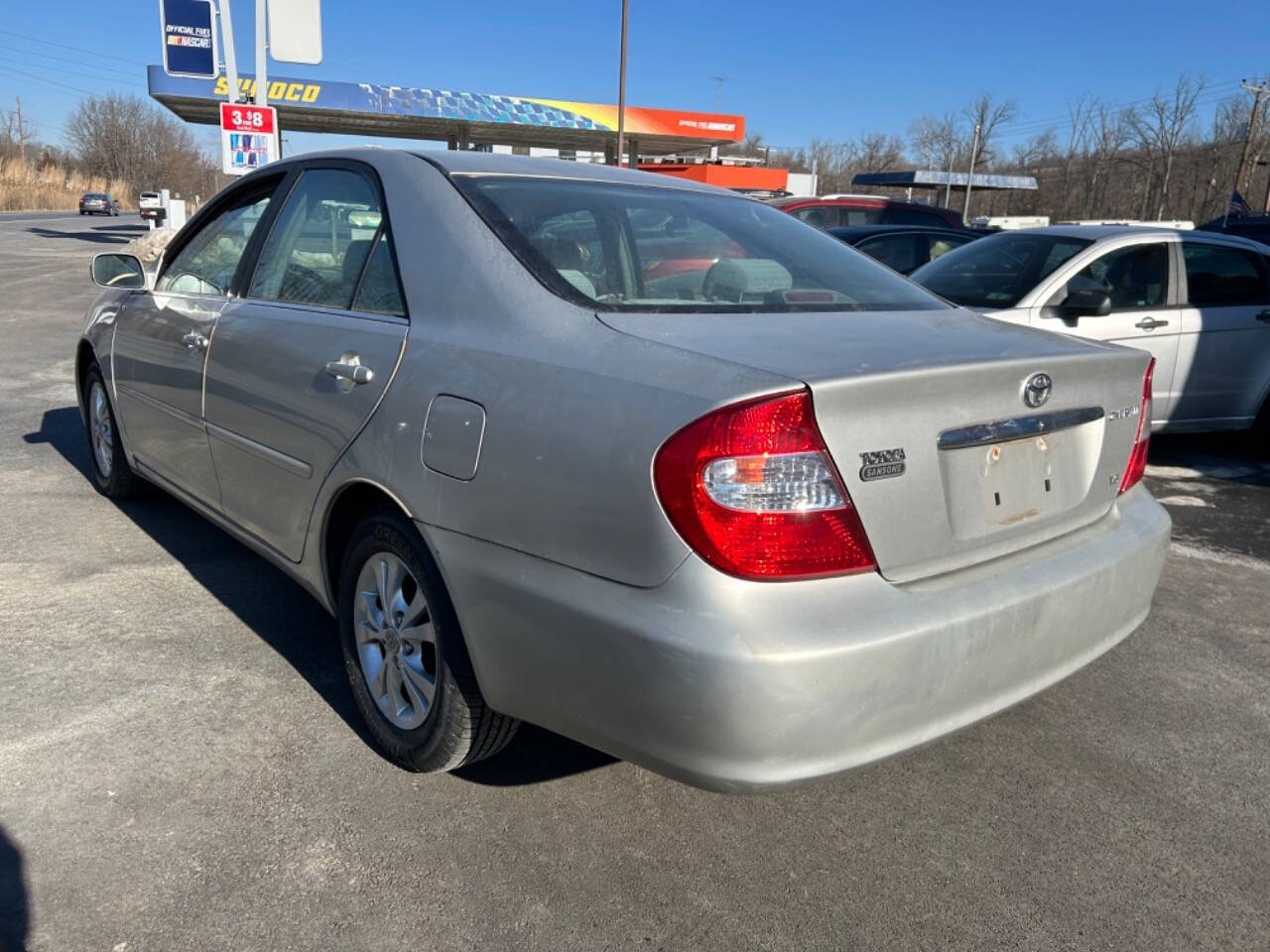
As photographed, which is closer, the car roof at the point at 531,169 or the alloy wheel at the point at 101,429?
the car roof at the point at 531,169

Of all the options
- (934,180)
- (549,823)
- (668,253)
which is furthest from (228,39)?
(934,180)

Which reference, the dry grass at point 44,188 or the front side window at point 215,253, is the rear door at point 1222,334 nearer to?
the front side window at point 215,253

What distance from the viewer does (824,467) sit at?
77.0 inches

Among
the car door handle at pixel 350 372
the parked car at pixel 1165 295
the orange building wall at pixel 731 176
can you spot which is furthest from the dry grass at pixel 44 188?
the car door handle at pixel 350 372

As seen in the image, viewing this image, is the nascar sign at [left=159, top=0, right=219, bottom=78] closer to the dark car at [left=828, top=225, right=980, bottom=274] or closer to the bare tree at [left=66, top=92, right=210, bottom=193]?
the dark car at [left=828, top=225, right=980, bottom=274]

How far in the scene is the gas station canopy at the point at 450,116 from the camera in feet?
110

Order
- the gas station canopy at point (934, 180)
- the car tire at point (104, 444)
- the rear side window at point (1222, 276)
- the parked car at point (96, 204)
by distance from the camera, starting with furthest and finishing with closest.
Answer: the parked car at point (96, 204), the gas station canopy at point (934, 180), the rear side window at point (1222, 276), the car tire at point (104, 444)

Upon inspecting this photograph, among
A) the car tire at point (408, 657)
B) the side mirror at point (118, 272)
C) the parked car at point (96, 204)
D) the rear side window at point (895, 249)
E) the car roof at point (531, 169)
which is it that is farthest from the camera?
the parked car at point (96, 204)

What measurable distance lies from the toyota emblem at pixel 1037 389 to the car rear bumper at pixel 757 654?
357 mm

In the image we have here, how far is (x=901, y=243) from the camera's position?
1005cm

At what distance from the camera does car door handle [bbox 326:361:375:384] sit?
8.61 ft

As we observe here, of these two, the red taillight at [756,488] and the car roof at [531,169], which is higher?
the car roof at [531,169]

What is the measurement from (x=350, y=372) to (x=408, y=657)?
77cm

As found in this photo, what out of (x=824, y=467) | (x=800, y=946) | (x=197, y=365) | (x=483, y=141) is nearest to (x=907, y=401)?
(x=824, y=467)
